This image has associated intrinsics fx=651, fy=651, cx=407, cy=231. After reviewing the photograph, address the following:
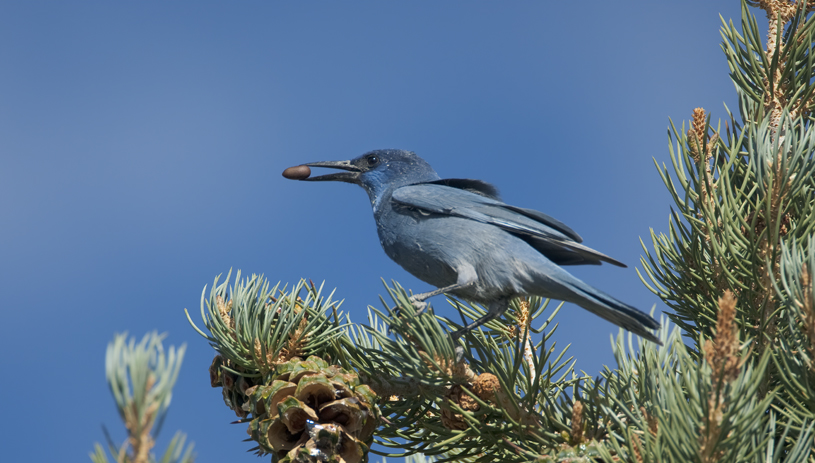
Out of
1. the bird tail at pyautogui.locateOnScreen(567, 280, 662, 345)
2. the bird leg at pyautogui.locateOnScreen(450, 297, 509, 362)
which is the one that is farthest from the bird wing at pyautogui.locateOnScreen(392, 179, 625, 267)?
the bird leg at pyautogui.locateOnScreen(450, 297, 509, 362)

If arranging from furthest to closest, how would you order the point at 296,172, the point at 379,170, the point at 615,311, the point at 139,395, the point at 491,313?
the point at 379,170, the point at 296,172, the point at 491,313, the point at 615,311, the point at 139,395

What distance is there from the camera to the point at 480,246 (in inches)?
135

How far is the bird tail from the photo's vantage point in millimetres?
2404

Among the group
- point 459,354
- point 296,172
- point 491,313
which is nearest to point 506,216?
point 491,313

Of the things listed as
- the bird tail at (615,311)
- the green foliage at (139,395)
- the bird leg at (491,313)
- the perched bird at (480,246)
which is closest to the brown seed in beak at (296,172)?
the perched bird at (480,246)

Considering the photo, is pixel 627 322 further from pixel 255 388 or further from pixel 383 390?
pixel 255 388

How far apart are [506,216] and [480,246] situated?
0.30 m

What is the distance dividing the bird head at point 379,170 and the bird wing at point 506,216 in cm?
73

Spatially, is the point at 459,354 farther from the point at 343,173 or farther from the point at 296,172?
the point at 343,173

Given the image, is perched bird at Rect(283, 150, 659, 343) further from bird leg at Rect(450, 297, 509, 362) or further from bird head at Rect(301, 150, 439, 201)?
bird head at Rect(301, 150, 439, 201)

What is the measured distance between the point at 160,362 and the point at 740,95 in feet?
7.80

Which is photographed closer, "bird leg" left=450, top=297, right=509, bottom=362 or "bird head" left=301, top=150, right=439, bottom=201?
"bird leg" left=450, top=297, right=509, bottom=362

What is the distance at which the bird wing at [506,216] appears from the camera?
11.4 feet

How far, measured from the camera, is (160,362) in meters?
0.99
